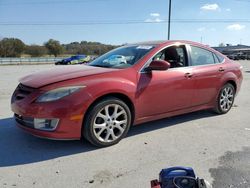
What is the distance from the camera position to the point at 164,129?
16.0 ft

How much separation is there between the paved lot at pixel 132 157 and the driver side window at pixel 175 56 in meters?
1.13

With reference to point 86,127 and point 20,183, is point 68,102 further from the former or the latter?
point 20,183

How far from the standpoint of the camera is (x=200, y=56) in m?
5.36

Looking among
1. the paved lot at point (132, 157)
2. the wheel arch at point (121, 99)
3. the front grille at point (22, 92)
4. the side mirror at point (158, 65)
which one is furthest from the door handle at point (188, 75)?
the front grille at point (22, 92)

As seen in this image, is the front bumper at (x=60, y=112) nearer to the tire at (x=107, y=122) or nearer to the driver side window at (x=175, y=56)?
the tire at (x=107, y=122)

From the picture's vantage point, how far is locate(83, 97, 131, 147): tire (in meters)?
3.84

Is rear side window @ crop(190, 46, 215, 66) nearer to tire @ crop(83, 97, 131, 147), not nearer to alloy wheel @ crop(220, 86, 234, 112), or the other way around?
alloy wheel @ crop(220, 86, 234, 112)

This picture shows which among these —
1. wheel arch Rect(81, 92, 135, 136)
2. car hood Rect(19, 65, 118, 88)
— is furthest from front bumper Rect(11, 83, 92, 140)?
car hood Rect(19, 65, 118, 88)

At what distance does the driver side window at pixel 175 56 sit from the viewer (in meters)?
4.89

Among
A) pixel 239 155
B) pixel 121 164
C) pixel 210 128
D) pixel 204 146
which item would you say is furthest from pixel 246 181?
pixel 210 128

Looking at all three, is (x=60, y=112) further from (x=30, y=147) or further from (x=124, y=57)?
(x=124, y=57)

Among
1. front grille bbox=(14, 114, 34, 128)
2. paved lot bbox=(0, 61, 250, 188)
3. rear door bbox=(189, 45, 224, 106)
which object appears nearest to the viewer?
paved lot bbox=(0, 61, 250, 188)

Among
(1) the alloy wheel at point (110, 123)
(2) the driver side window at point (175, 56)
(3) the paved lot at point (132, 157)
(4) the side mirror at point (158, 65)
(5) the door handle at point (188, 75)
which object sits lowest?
(3) the paved lot at point (132, 157)

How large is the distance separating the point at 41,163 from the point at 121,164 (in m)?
1.00
